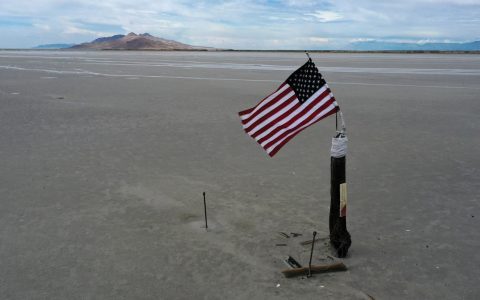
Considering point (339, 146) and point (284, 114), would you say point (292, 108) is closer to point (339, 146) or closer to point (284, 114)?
point (284, 114)

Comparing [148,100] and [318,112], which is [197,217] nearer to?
[318,112]

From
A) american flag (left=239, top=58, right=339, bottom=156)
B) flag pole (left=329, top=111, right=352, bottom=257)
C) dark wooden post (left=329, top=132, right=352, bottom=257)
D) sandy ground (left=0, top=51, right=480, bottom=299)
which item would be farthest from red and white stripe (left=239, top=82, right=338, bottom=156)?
sandy ground (left=0, top=51, right=480, bottom=299)

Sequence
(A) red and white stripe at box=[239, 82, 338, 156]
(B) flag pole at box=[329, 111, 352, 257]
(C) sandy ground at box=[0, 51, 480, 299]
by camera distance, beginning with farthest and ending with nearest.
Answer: (B) flag pole at box=[329, 111, 352, 257], (A) red and white stripe at box=[239, 82, 338, 156], (C) sandy ground at box=[0, 51, 480, 299]

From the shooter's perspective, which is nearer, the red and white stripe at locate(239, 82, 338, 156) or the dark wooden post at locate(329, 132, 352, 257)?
the red and white stripe at locate(239, 82, 338, 156)

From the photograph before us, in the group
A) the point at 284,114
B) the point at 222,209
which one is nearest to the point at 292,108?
the point at 284,114

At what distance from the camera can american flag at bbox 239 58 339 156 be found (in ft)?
14.5

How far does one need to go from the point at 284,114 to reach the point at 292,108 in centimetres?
11

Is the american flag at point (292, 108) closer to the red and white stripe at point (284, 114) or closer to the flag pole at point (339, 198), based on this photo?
the red and white stripe at point (284, 114)

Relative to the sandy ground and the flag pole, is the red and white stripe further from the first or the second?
the sandy ground

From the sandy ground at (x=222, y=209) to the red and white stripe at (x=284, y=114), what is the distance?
4.15 feet

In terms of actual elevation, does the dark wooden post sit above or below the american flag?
below

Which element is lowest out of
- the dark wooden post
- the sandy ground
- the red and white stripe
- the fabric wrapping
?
the sandy ground

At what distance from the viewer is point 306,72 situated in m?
4.49

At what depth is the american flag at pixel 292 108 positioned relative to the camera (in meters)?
4.43
